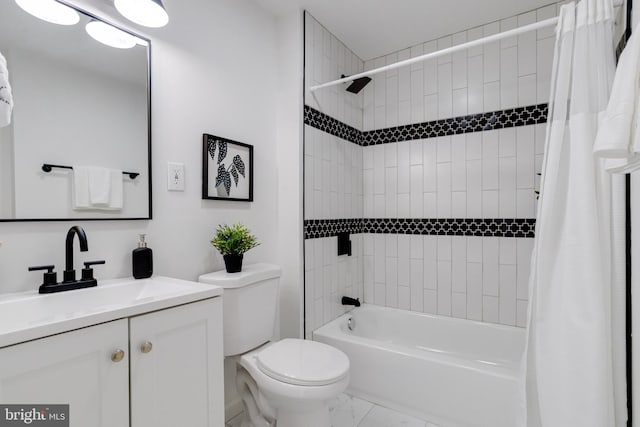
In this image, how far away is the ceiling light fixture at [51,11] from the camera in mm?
1119

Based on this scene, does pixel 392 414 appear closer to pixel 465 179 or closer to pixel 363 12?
pixel 465 179

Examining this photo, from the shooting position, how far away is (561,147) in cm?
123

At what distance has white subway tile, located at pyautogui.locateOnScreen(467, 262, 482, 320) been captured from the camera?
2277 millimetres

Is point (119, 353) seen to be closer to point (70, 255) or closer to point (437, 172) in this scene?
point (70, 255)

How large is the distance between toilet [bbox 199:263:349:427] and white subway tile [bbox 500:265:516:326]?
1338 mm

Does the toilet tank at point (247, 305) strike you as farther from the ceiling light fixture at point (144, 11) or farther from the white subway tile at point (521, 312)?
the white subway tile at point (521, 312)

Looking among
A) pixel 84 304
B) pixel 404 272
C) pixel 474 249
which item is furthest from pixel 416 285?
pixel 84 304

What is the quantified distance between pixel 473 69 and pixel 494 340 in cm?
193

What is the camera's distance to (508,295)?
2.18 m

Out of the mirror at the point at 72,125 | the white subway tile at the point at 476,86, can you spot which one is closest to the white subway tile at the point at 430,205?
the white subway tile at the point at 476,86

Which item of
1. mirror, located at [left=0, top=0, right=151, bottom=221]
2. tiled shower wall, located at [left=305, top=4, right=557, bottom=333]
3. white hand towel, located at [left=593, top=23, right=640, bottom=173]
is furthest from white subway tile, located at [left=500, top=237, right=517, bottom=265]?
mirror, located at [left=0, top=0, right=151, bottom=221]

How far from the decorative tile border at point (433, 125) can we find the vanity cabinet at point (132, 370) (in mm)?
1472

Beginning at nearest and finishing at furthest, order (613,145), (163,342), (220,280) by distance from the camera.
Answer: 1. (613,145)
2. (163,342)
3. (220,280)

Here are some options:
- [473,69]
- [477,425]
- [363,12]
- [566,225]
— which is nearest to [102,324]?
[566,225]
